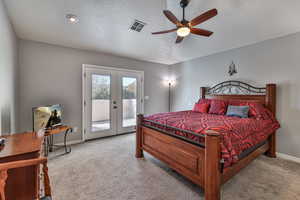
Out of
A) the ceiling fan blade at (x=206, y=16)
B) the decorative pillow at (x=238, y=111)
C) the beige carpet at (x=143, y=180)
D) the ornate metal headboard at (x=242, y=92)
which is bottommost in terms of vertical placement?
the beige carpet at (x=143, y=180)

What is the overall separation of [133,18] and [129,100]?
2.66m

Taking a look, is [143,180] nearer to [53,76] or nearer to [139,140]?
[139,140]

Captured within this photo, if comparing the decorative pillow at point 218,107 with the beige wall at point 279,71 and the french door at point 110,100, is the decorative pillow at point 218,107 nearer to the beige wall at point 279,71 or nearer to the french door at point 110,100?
the beige wall at point 279,71

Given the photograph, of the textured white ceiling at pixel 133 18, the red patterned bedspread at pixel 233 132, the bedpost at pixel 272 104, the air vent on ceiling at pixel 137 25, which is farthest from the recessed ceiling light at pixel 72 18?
the bedpost at pixel 272 104

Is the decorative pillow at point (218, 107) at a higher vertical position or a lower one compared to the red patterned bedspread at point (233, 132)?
higher

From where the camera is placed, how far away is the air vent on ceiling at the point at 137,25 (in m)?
2.85

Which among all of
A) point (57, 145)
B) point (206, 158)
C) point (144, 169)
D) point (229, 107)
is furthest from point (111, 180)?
point (229, 107)

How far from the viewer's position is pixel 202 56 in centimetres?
449

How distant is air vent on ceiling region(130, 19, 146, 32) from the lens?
2848 mm

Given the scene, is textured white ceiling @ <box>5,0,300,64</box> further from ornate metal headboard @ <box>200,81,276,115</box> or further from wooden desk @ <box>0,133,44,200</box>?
wooden desk @ <box>0,133,44,200</box>

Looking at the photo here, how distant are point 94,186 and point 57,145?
2163 mm

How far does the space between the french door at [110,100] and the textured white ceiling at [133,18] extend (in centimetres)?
88

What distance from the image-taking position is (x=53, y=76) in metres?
3.41

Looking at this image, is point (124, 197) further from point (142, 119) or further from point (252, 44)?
point (252, 44)
